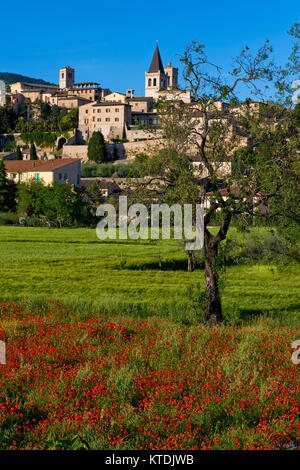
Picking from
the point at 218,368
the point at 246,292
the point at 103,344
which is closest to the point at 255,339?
the point at 218,368

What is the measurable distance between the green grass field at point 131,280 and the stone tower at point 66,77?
169529 mm

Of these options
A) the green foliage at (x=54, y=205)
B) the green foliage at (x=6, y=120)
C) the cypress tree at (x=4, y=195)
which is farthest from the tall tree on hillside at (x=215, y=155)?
the green foliage at (x=6, y=120)

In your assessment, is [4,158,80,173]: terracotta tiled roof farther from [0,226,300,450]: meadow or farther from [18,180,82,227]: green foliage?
[0,226,300,450]: meadow

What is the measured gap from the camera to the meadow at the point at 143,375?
7.73 metres

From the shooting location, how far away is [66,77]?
636 ft

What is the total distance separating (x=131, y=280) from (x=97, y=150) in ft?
298

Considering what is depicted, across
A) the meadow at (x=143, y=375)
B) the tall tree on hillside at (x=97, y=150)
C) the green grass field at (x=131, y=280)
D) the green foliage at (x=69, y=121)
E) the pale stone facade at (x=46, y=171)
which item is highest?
the green foliage at (x=69, y=121)

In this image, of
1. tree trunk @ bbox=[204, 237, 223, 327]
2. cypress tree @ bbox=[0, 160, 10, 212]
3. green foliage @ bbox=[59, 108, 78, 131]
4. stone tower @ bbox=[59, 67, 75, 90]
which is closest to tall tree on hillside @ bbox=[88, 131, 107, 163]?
green foliage @ bbox=[59, 108, 78, 131]

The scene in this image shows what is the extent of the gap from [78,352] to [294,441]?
560cm

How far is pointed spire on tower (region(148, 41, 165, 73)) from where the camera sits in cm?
18162

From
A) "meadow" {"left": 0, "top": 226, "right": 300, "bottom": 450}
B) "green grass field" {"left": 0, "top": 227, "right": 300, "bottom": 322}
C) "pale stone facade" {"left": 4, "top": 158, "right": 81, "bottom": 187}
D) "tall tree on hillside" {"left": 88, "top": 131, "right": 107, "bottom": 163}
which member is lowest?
"green grass field" {"left": 0, "top": 227, "right": 300, "bottom": 322}

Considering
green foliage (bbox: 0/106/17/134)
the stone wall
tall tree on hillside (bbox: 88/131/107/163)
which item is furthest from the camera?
green foliage (bbox: 0/106/17/134)

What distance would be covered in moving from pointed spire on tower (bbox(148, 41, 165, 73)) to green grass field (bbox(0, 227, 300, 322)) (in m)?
155

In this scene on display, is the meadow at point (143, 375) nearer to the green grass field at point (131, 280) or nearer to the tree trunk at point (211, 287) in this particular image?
the green grass field at point (131, 280)
